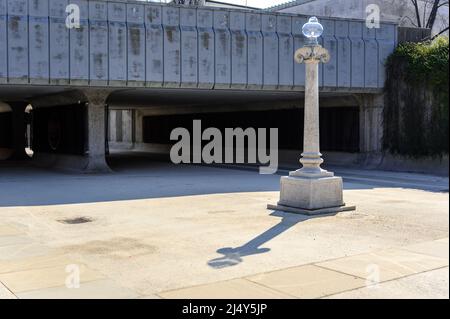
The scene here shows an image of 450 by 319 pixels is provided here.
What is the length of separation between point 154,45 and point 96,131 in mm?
4241

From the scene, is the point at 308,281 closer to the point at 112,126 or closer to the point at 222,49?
the point at 222,49

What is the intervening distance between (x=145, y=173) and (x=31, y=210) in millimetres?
9850

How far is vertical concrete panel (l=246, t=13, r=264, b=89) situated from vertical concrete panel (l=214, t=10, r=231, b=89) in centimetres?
86

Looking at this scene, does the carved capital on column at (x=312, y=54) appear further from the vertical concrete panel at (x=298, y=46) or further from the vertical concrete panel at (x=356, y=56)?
the vertical concrete panel at (x=356, y=56)

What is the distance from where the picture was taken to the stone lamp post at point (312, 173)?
434 inches

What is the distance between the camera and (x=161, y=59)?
19.8 m

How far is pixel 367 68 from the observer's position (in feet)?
75.2

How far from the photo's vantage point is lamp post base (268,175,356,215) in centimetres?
1090

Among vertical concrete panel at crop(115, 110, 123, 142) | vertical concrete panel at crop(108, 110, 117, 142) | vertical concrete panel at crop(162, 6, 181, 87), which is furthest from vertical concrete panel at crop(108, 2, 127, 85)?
vertical concrete panel at crop(108, 110, 117, 142)

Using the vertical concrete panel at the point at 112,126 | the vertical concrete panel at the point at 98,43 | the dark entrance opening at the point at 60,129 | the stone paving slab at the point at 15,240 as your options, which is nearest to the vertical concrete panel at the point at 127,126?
the vertical concrete panel at the point at 112,126

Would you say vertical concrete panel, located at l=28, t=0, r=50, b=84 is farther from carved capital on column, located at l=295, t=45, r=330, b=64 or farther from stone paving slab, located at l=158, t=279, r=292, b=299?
stone paving slab, located at l=158, t=279, r=292, b=299

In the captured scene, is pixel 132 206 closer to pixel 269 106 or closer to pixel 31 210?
pixel 31 210

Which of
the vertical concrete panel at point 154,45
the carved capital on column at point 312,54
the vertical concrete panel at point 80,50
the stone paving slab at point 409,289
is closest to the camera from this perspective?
the stone paving slab at point 409,289

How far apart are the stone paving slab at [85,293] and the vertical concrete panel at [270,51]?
16299 mm
